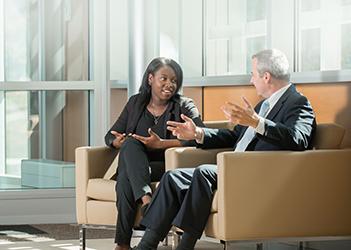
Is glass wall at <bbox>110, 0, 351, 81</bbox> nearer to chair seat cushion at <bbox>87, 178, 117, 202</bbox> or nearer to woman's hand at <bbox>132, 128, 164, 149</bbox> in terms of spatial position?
woman's hand at <bbox>132, 128, 164, 149</bbox>

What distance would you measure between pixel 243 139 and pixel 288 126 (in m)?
0.41

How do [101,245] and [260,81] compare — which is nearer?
[260,81]

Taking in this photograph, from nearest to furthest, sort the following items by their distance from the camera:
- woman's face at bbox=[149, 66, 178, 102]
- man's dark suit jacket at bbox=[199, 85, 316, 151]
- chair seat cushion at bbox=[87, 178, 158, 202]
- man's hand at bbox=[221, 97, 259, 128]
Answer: man's hand at bbox=[221, 97, 259, 128], man's dark suit jacket at bbox=[199, 85, 316, 151], chair seat cushion at bbox=[87, 178, 158, 202], woman's face at bbox=[149, 66, 178, 102]

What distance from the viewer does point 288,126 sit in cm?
488

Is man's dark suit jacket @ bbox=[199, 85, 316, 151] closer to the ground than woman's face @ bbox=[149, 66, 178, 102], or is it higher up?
closer to the ground

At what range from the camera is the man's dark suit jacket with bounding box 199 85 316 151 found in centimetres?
475

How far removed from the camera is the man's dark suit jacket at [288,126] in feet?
15.6

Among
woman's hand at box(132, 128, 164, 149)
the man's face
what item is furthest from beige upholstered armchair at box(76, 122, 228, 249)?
the man's face

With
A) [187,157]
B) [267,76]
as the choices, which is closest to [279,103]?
[267,76]

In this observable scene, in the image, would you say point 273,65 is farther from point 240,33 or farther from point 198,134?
point 240,33

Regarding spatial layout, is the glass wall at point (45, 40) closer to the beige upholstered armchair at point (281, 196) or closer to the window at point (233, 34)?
the window at point (233, 34)

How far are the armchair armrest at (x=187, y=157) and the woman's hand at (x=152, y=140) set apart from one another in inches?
8.5

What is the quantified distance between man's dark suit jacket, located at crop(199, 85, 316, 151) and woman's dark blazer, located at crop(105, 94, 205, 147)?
709 millimetres

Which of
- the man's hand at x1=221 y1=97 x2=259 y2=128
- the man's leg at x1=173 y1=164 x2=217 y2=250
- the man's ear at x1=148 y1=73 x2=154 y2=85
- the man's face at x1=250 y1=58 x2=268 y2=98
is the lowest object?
the man's leg at x1=173 y1=164 x2=217 y2=250
